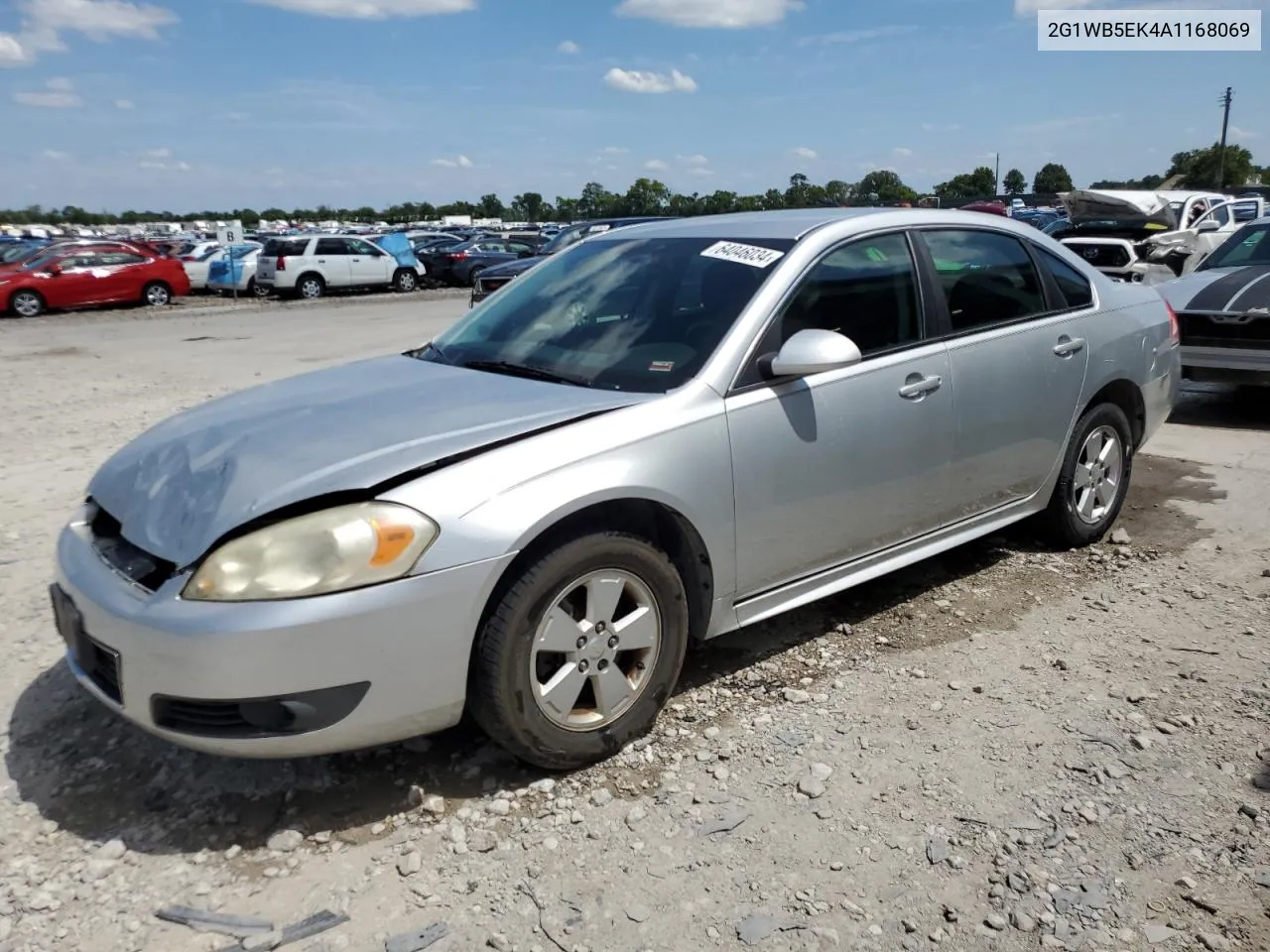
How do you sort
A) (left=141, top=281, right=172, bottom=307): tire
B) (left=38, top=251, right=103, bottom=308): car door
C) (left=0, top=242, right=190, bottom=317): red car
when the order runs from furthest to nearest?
(left=141, top=281, right=172, bottom=307): tire → (left=38, top=251, right=103, bottom=308): car door → (left=0, top=242, right=190, bottom=317): red car

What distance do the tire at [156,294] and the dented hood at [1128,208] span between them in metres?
19.1

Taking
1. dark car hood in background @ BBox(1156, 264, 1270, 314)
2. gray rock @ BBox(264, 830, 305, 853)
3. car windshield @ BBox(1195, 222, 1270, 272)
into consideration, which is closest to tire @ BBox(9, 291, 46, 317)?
dark car hood in background @ BBox(1156, 264, 1270, 314)

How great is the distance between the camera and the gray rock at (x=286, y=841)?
109 inches

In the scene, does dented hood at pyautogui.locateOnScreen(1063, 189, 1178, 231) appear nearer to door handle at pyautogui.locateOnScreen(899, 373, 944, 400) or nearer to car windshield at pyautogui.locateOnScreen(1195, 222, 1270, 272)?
car windshield at pyautogui.locateOnScreen(1195, 222, 1270, 272)

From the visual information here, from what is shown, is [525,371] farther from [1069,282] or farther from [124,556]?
[1069,282]

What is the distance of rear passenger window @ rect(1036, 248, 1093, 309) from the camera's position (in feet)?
15.3

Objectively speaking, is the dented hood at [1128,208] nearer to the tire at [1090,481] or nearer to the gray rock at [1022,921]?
the tire at [1090,481]

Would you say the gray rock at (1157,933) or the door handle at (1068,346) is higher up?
the door handle at (1068,346)

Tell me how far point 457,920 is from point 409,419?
142 cm

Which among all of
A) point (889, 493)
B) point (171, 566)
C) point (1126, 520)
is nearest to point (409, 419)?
point (171, 566)

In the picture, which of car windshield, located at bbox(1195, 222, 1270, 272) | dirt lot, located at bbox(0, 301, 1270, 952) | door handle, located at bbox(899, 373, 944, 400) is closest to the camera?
dirt lot, located at bbox(0, 301, 1270, 952)

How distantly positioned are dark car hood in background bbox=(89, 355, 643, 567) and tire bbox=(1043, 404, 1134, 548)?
249cm

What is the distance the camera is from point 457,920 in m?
2.48

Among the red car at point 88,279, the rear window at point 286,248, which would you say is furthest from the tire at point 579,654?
the rear window at point 286,248
